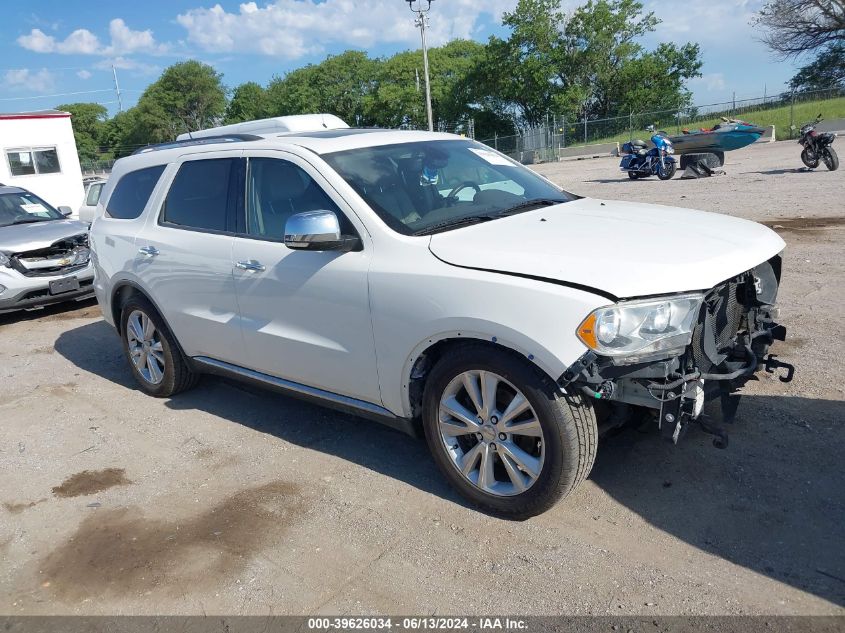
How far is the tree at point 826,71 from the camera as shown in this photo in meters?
50.9

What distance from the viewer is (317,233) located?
374 cm

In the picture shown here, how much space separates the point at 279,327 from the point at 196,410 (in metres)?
1.55

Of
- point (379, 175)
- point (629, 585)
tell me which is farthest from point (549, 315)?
point (379, 175)

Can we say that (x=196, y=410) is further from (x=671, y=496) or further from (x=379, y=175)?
(x=671, y=496)

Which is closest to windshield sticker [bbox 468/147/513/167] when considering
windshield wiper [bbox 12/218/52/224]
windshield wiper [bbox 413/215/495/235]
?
windshield wiper [bbox 413/215/495/235]

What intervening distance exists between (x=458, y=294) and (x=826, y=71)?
59631mm

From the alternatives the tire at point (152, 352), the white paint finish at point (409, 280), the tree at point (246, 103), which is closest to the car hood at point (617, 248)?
the white paint finish at point (409, 280)

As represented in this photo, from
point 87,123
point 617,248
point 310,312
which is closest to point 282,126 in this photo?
point 310,312

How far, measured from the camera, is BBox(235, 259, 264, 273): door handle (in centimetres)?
435

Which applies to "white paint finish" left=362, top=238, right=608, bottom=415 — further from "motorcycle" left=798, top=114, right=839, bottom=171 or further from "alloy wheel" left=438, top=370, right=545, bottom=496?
"motorcycle" left=798, top=114, right=839, bottom=171

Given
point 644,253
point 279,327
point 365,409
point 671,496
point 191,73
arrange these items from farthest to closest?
point 191,73 → point 279,327 → point 365,409 → point 671,496 → point 644,253

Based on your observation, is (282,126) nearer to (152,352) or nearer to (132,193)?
(132,193)

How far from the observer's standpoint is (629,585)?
299cm

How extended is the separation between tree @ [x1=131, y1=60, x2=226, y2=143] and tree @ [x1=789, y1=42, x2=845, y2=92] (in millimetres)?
70510
